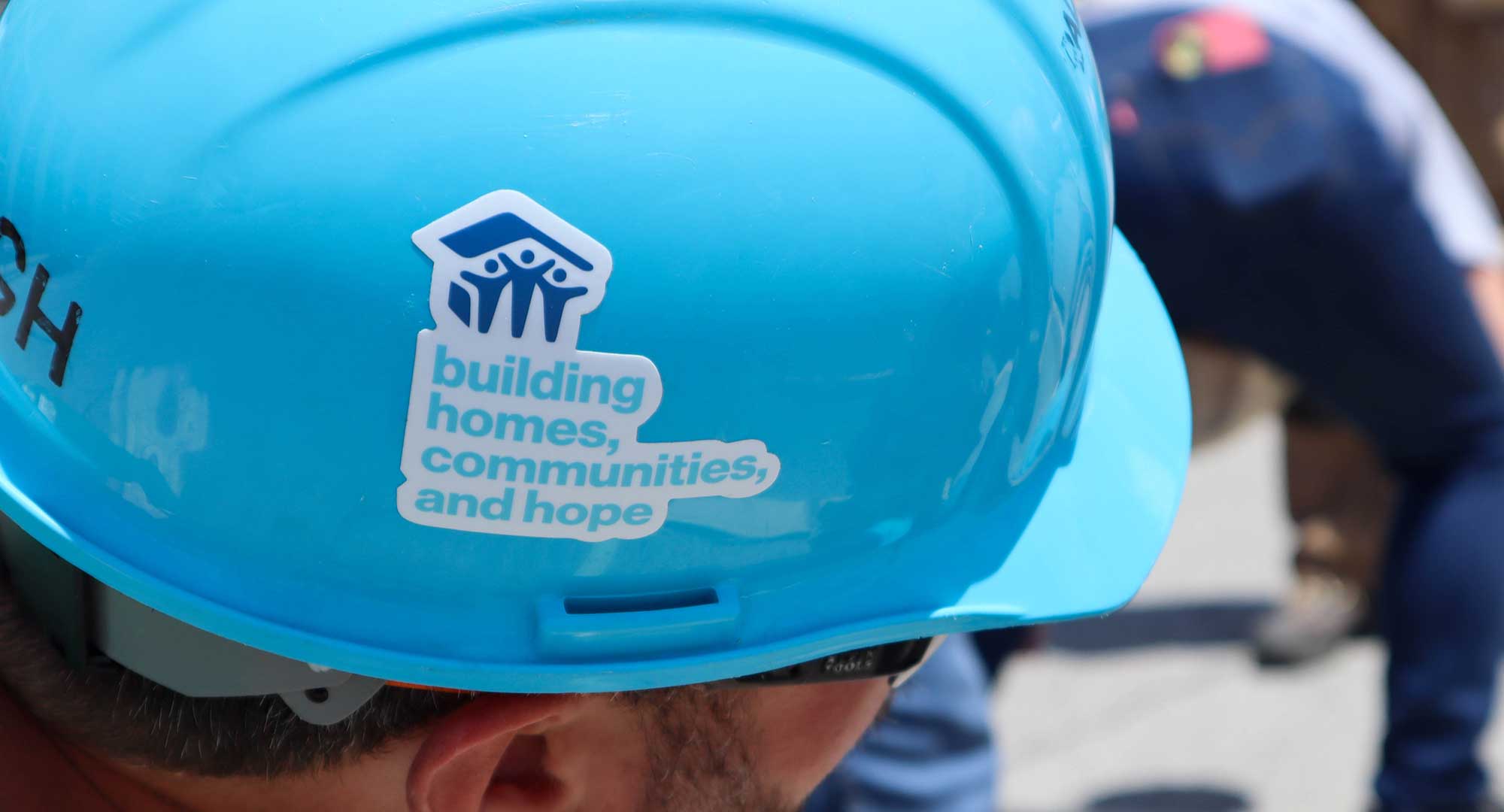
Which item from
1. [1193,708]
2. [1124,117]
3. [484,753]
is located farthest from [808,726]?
[1193,708]

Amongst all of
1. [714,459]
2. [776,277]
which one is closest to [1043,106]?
[776,277]

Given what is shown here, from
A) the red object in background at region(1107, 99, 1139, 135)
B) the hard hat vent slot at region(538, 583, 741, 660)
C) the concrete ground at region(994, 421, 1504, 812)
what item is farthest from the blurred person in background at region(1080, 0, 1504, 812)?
the hard hat vent slot at region(538, 583, 741, 660)

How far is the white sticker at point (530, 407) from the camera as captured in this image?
110 cm

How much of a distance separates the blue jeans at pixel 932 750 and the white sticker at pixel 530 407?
159 centimetres

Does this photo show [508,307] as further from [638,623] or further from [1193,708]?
[1193,708]

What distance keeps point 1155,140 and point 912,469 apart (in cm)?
197

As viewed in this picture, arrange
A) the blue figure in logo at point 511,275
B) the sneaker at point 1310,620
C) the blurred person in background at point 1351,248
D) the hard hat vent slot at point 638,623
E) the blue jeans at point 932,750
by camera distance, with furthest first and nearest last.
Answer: the sneaker at point 1310,620
the blurred person in background at point 1351,248
the blue jeans at point 932,750
the hard hat vent slot at point 638,623
the blue figure in logo at point 511,275

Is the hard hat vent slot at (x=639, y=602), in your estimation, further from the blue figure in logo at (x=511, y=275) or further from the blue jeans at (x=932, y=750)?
the blue jeans at (x=932, y=750)

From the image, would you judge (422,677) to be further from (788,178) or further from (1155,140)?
(1155,140)

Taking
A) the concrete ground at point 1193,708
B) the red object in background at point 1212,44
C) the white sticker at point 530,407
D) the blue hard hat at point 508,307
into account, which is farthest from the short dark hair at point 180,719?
the concrete ground at point 1193,708

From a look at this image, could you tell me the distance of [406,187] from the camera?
109cm

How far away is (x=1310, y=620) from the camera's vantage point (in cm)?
468

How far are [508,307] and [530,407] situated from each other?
3.0 inches

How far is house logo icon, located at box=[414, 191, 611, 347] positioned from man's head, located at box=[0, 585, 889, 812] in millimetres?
378
